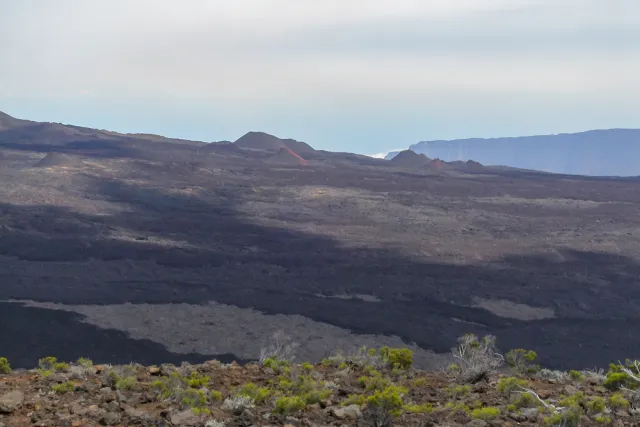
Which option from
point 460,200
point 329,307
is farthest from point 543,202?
point 329,307

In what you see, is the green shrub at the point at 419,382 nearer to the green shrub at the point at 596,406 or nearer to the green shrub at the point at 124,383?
the green shrub at the point at 596,406

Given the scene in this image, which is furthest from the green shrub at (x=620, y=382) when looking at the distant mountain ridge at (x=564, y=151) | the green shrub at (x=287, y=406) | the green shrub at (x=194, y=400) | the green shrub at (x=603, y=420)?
the distant mountain ridge at (x=564, y=151)

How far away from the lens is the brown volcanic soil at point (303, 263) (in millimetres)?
20172

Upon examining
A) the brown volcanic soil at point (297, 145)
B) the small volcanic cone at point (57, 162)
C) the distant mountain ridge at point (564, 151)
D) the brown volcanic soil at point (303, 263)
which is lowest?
the brown volcanic soil at point (303, 263)

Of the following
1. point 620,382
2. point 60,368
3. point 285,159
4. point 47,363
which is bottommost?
point 47,363

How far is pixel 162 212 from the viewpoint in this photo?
41438mm

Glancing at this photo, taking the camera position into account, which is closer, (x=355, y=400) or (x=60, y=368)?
(x=355, y=400)

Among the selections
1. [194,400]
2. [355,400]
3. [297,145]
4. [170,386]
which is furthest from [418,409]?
[297,145]

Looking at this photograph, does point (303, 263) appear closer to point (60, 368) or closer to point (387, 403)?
point (60, 368)

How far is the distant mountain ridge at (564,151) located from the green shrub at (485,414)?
146 metres

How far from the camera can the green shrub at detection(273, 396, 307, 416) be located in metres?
6.25

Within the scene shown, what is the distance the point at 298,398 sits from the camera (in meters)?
6.46

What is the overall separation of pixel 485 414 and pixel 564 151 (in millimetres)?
167975

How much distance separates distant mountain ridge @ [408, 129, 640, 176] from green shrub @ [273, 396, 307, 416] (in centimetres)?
14709
